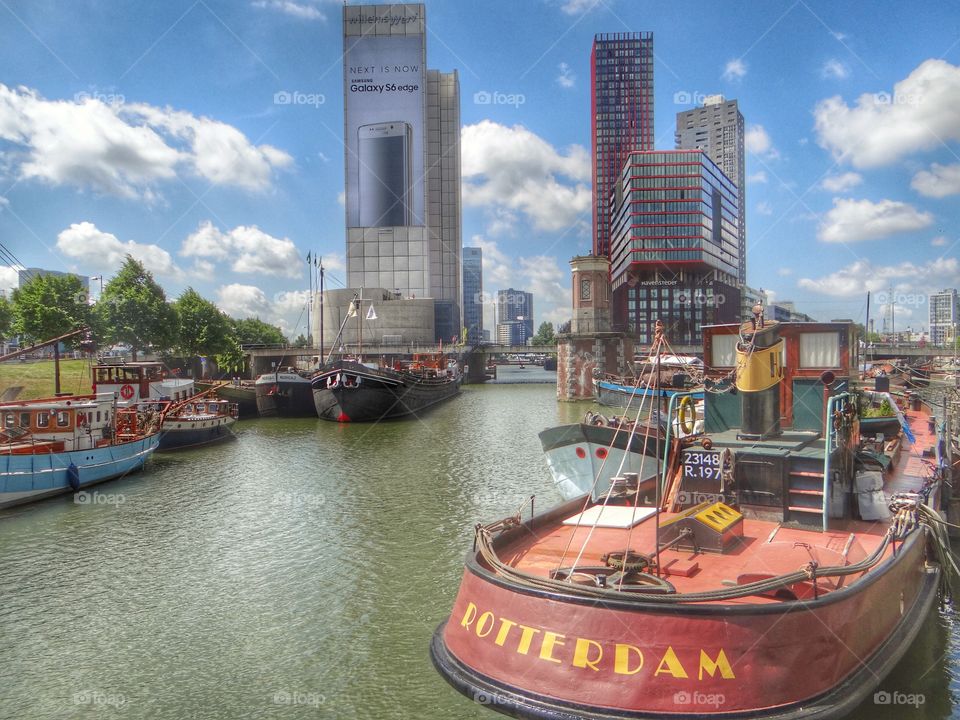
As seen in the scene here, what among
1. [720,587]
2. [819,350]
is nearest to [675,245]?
[819,350]

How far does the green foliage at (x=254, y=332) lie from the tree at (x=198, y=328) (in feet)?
112

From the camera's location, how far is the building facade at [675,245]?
130 m

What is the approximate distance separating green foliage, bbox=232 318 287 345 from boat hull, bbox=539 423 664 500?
106 meters

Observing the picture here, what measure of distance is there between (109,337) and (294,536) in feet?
188

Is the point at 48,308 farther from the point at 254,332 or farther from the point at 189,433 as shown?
the point at 254,332

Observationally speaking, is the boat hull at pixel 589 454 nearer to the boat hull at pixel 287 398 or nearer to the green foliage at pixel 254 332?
the boat hull at pixel 287 398

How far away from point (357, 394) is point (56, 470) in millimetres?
27513

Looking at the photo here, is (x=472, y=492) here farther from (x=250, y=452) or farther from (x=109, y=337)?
(x=109, y=337)

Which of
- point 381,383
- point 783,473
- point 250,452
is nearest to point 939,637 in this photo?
Result: point 783,473

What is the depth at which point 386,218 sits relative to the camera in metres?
148

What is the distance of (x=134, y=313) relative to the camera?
69.4m

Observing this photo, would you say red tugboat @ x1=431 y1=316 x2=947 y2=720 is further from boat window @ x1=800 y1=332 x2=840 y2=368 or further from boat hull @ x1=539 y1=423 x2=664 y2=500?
boat hull @ x1=539 y1=423 x2=664 y2=500

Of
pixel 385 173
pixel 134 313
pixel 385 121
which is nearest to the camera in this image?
pixel 134 313

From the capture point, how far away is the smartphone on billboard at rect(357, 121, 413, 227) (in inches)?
5571
